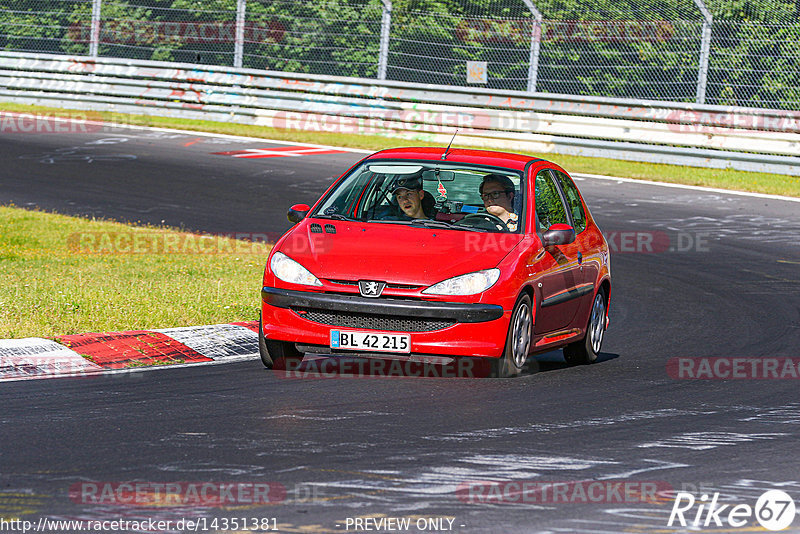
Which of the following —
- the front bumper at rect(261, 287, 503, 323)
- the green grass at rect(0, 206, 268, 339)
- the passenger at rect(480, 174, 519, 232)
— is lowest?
the green grass at rect(0, 206, 268, 339)

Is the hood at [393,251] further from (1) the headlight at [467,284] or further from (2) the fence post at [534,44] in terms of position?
(2) the fence post at [534,44]

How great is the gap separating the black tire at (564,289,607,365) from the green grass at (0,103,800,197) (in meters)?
11.2

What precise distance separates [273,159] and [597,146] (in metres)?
5.77

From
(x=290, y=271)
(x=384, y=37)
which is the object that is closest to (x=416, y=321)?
(x=290, y=271)

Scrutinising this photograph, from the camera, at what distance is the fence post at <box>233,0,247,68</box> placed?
26.9m

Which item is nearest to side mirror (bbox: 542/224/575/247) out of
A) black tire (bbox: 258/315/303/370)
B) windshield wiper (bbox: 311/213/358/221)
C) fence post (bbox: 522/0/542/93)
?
windshield wiper (bbox: 311/213/358/221)

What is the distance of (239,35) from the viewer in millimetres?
27297

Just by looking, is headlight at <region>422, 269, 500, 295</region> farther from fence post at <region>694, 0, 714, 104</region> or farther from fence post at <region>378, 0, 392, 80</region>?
fence post at <region>378, 0, 392, 80</region>

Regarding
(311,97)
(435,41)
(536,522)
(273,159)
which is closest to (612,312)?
(536,522)

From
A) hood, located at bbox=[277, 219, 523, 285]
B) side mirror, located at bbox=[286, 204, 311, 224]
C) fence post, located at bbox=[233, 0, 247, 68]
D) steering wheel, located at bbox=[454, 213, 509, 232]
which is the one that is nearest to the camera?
hood, located at bbox=[277, 219, 523, 285]

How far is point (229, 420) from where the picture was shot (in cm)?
736

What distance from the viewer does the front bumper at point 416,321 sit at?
859 cm

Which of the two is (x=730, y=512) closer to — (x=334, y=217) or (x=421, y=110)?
(x=334, y=217)

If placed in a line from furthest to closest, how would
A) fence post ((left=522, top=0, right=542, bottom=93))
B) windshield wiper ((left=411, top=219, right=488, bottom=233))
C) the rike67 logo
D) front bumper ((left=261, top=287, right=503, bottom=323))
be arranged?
1. fence post ((left=522, top=0, right=542, bottom=93))
2. windshield wiper ((left=411, top=219, right=488, bottom=233))
3. front bumper ((left=261, top=287, right=503, bottom=323))
4. the rike67 logo
